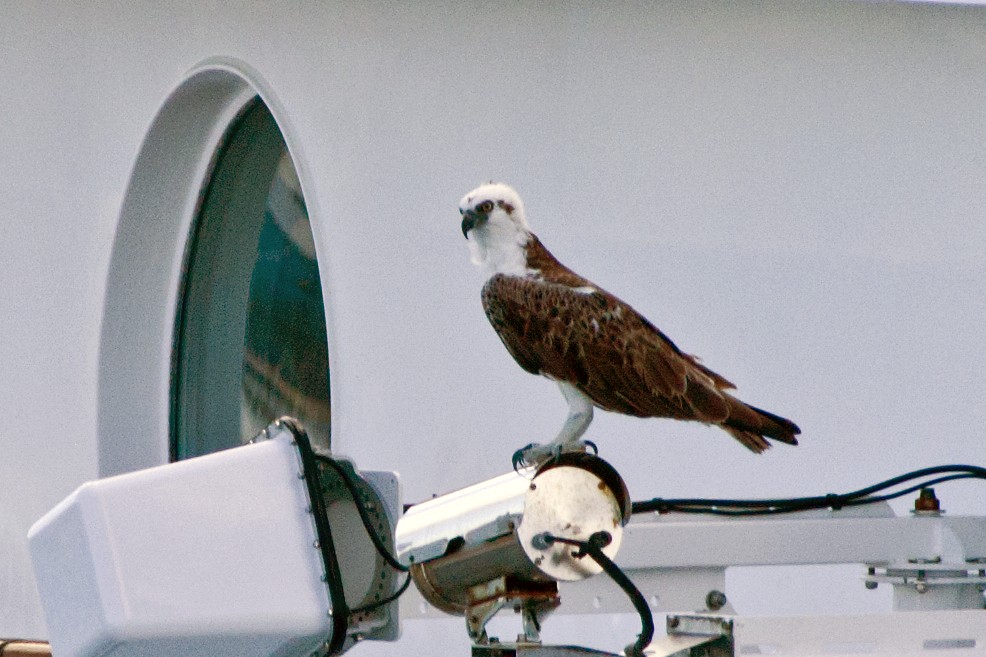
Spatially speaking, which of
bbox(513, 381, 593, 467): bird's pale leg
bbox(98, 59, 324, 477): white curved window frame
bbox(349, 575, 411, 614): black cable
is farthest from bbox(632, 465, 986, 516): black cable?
bbox(98, 59, 324, 477): white curved window frame

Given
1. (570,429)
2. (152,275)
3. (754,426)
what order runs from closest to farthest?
(570,429)
(754,426)
(152,275)

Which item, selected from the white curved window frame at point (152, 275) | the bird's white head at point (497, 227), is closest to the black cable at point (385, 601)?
the bird's white head at point (497, 227)

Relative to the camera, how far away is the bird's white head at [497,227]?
130cm

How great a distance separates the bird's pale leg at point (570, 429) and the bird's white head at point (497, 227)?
0.12m

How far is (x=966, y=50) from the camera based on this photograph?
1777mm

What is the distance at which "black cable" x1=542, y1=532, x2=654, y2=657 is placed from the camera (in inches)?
34.0

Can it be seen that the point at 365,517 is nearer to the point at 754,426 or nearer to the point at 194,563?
the point at 194,563

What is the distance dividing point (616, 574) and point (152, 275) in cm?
206

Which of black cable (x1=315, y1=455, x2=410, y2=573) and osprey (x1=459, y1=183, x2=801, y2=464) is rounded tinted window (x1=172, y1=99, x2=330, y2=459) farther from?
black cable (x1=315, y1=455, x2=410, y2=573)

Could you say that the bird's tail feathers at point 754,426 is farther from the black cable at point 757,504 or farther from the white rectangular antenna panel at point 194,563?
the white rectangular antenna panel at point 194,563

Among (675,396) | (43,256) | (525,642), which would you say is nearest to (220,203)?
(43,256)

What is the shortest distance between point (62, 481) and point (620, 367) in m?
1.69

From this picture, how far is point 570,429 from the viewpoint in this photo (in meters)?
1.24

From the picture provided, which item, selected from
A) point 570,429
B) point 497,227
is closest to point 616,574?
point 570,429
